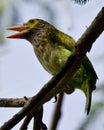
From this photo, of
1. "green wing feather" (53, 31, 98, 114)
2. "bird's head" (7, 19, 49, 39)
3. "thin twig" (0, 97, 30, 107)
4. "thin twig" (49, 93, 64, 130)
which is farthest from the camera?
"bird's head" (7, 19, 49, 39)

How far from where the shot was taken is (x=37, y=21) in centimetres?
331

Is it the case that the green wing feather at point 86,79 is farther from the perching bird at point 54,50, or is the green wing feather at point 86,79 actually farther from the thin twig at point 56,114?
the thin twig at point 56,114

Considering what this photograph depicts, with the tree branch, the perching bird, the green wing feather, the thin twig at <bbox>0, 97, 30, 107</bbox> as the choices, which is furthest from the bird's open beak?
the tree branch

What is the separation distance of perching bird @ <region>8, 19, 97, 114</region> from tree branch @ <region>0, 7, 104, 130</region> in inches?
26.0

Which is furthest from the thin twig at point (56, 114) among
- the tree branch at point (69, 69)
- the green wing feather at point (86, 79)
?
the green wing feather at point (86, 79)

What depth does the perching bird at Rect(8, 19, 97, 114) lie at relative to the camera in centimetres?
241

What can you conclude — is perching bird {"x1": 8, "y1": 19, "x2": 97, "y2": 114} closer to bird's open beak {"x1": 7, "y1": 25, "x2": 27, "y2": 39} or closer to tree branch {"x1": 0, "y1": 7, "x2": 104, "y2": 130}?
bird's open beak {"x1": 7, "y1": 25, "x2": 27, "y2": 39}

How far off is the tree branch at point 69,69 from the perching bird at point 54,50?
0.66m

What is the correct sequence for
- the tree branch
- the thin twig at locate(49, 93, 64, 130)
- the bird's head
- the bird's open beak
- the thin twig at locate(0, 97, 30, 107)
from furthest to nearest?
the bird's head, the bird's open beak, the thin twig at locate(0, 97, 30, 107), the thin twig at locate(49, 93, 64, 130), the tree branch

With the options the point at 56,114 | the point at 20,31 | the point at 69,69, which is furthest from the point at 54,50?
the point at 69,69

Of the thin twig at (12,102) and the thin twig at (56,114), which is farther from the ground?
the thin twig at (56,114)

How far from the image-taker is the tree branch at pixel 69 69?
121 centimetres

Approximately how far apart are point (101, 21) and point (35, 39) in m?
1.84

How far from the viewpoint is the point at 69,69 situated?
1348 millimetres
